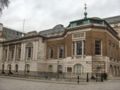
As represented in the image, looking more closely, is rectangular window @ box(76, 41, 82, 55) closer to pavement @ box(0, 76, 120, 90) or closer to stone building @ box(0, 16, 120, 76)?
stone building @ box(0, 16, 120, 76)

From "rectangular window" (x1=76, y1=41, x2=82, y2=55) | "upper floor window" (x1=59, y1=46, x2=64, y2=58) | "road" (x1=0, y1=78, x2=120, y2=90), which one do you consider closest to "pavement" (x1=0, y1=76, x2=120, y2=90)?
"road" (x1=0, y1=78, x2=120, y2=90)

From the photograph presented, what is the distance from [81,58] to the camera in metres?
36.2

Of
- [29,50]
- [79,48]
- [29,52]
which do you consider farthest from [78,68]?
[29,50]

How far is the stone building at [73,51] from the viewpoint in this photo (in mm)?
35750

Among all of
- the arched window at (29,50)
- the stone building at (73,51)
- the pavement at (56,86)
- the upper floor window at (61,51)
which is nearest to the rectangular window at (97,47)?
the stone building at (73,51)

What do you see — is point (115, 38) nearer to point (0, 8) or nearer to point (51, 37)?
point (51, 37)

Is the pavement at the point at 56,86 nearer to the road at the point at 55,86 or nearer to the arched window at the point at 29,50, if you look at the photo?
the road at the point at 55,86

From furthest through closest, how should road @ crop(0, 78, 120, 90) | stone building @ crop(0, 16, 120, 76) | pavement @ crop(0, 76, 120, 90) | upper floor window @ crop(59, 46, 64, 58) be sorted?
upper floor window @ crop(59, 46, 64, 58) < stone building @ crop(0, 16, 120, 76) < pavement @ crop(0, 76, 120, 90) < road @ crop(0, 78, 120, 90)

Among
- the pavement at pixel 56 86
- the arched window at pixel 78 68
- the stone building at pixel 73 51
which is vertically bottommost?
the pavement at pixel 56 86

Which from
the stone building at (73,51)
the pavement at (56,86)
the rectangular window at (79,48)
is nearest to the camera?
the pavement at (56,86)

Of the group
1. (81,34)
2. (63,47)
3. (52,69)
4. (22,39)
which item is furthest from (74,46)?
(22,39)

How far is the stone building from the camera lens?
35750 mm

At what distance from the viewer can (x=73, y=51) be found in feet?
125

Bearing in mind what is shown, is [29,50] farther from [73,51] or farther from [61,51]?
[73,51]
